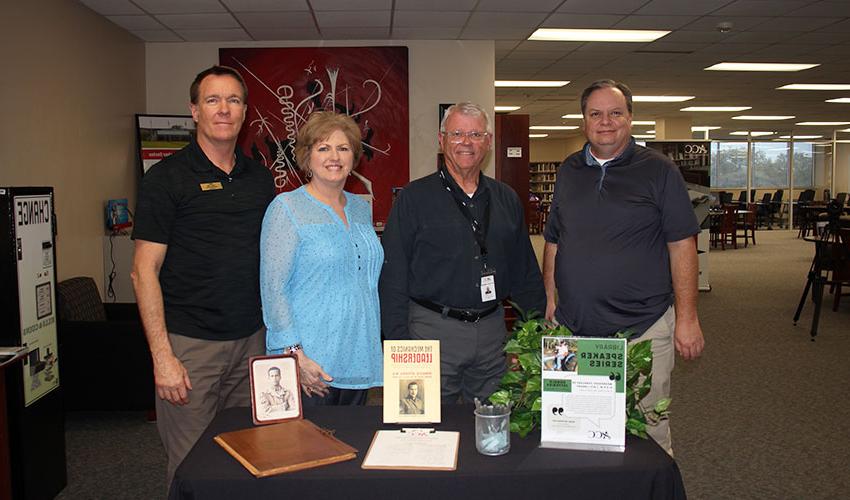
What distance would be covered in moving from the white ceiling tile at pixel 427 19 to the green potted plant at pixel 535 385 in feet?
17.1

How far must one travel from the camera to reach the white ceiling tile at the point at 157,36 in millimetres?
6980

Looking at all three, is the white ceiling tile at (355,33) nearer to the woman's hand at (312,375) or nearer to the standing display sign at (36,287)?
the standing display sign at (36,287)

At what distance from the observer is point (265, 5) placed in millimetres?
6125

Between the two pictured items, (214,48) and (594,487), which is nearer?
(594,487)

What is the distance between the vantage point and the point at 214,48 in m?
7.59

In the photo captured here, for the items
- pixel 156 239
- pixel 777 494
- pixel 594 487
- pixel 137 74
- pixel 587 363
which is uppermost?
pixel 137 74

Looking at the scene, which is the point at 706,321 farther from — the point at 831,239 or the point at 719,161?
the point at 719,161

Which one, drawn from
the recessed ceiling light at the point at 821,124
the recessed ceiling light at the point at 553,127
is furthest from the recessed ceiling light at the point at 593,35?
the recessed ceiling light at the point at 821,124

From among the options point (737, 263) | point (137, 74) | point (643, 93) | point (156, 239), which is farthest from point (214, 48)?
point (737, 263)

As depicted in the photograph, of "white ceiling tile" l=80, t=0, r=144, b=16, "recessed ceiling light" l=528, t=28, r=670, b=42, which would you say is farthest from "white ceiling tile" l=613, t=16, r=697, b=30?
"white ceiling tile" l=80, t=0, r=144, b=16

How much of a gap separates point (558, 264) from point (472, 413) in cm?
92

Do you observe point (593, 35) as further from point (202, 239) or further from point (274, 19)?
point (202, 239)

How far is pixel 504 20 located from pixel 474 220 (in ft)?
15.9

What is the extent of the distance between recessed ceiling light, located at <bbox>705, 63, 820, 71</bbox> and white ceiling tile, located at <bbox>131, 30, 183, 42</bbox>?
708 centimetres
